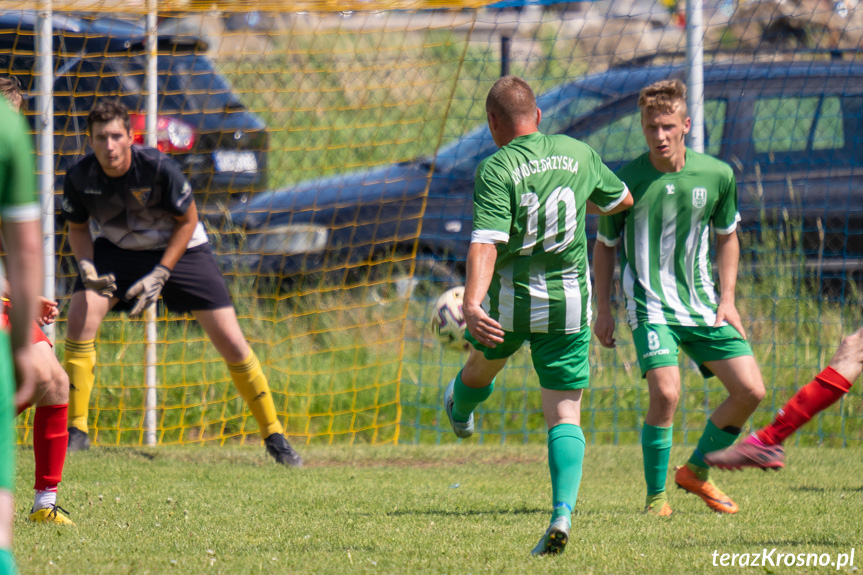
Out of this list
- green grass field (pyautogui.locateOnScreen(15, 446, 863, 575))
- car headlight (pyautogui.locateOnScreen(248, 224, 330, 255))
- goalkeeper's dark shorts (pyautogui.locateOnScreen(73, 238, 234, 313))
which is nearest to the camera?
green grass field (pyautogui.locateOnScreen(15, 446, 863, 575))

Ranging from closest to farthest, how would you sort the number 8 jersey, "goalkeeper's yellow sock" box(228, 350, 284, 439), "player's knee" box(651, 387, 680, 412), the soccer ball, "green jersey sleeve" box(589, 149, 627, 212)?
the number 8 jersey → "green jersey sleeve" box(589, 149, 627, 212) → "player's knee" box(651, 387, 680, 412) → the soccer ball → "goalkeeper's yellow sock" box(228, 350, 284, 439)

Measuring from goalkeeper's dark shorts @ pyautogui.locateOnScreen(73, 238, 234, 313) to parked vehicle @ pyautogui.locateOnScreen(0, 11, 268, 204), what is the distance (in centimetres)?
132

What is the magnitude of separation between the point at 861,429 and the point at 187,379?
4622 mm

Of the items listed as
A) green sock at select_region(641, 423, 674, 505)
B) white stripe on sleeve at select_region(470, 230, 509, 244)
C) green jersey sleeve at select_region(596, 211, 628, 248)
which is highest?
green jersey sleeve at select_region(596, 211, 628, 248)

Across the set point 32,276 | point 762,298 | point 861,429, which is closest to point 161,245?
point 32,276

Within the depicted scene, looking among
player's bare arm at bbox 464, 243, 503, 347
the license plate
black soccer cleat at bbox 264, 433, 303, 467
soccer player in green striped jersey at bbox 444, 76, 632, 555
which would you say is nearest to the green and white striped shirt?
soccer player in green striped jersey at bbox 444, 76, 632, 555

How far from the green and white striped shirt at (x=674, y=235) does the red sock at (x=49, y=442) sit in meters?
2.48

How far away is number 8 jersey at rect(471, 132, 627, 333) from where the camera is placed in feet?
11.5

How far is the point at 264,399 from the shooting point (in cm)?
562

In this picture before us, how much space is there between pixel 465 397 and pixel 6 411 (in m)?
2.57

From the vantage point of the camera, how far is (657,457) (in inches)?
168

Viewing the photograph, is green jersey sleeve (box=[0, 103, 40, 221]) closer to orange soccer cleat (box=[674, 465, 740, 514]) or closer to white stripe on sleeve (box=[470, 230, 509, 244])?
white stripe on sleeve (box=[470, 230, 509, 244])

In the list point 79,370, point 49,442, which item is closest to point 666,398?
point 49,442

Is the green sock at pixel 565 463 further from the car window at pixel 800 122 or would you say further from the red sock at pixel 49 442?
the car window at pixel 800 122
